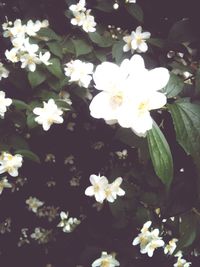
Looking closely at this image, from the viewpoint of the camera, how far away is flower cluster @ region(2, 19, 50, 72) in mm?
1173

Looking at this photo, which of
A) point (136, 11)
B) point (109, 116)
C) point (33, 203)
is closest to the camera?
point (109, 116)

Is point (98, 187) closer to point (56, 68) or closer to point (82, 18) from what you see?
point (56, 68)

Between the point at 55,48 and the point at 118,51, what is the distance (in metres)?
0.21

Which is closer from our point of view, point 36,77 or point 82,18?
point 36,77

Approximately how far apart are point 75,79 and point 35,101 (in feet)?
0.50

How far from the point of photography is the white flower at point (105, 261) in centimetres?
136

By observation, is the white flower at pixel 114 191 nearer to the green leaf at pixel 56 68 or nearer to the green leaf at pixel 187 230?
the green leaf at pixel 187 230

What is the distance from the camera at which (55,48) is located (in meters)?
1.22

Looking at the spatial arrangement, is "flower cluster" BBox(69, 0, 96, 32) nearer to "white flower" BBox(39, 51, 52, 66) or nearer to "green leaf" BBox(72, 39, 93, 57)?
"green leaf" BBox(72, 39, 93, 57)

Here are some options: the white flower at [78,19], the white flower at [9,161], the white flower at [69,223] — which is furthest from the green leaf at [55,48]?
the white flower at [69,223]

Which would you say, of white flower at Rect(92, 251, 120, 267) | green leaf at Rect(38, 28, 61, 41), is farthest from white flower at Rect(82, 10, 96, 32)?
white flower at Rect(92, 251, 120, 267)

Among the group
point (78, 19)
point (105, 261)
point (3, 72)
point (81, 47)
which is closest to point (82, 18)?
point (78, 19)

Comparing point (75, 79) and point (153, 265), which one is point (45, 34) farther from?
point (153, 265)

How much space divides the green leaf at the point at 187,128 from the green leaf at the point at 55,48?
539 millimetres
